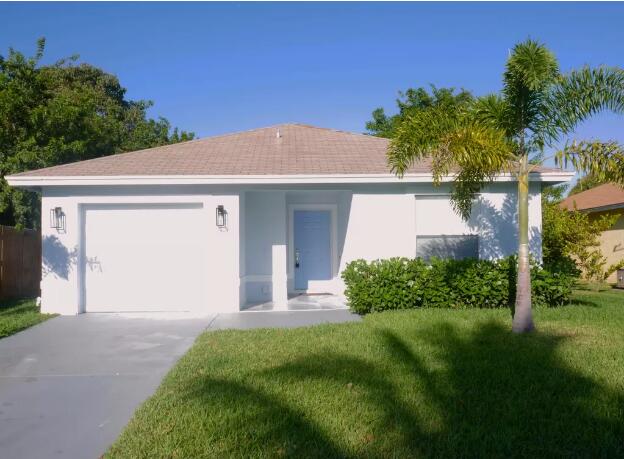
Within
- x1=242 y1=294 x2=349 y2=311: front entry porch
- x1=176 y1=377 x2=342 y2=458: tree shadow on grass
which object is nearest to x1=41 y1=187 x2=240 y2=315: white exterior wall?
x1=242 y1=294 x2=349 y2=311: front entry porch

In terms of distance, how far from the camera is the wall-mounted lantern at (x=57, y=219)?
34.0 ft

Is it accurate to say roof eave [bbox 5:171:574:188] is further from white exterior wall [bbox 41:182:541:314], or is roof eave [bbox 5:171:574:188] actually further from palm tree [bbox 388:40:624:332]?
palm tree [bbox 388:40:624:332]

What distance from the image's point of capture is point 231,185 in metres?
10.5

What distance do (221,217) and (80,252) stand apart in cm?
321

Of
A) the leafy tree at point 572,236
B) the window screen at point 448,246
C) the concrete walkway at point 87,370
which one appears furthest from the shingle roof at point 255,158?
the leafy tree at point 572,236

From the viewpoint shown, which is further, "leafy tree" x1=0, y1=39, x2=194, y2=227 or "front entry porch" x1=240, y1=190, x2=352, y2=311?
"leafy tree" x1=0, y1=39, x2=194, y2=227

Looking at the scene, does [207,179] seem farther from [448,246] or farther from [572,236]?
[572,236]

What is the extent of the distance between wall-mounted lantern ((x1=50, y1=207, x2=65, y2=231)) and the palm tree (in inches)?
284

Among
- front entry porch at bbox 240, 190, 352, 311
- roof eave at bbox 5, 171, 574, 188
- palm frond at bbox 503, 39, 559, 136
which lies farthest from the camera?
front entry porch at bbox 240, 190, 352, 311

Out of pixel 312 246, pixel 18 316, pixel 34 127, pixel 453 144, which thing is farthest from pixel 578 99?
pixel 34 127

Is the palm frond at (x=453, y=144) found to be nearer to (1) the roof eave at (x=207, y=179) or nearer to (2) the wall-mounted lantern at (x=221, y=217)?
(1) the roof eave at (x=207, y=179)

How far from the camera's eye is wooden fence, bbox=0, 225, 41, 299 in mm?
12969

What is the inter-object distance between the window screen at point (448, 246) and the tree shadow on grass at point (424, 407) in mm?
4399

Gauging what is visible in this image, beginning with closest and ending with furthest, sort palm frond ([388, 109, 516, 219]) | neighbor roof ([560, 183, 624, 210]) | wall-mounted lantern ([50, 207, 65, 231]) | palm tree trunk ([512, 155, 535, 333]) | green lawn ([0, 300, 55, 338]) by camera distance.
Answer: palm frond ([388, 109, 516, 219]) < palm tree trunk ([512, 155, 535, 333]) < green lawn ([0, 300, 55, 338]) < wall-mounted lantern ([50, 207, 65, 231]) < neighbor roof ([560, 183, 624, 210])
